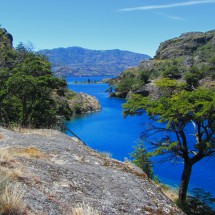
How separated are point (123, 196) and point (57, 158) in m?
3.49

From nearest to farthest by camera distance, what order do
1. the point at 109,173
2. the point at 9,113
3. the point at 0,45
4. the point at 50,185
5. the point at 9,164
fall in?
the point at 50,185 → the point at 9,164 → the point at 109,173 → the point at 9,113 → the point at 0,45

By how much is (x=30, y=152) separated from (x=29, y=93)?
22.9 meters

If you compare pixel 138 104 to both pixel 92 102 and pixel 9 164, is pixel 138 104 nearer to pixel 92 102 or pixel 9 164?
pixel 9 164

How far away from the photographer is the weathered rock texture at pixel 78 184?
7496mm

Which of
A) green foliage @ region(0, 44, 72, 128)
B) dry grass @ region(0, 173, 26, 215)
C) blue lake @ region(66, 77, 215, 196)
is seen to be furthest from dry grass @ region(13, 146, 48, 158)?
green foliage @ region(0, 44, 72, 128)

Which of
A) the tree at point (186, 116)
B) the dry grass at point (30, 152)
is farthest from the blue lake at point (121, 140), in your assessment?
the dry grass at point (30, 152)

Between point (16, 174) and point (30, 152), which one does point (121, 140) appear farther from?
point (16, 174)

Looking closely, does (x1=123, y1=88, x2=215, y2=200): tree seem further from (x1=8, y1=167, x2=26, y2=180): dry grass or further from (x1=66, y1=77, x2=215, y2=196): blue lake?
(x1=8, y1=167, x2=26, y2=180): dry grass

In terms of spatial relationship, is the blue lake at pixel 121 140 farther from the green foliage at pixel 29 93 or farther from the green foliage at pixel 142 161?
the green foliage at pixel 29 93

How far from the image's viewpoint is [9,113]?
36.2 m

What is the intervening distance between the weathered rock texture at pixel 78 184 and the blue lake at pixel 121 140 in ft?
30.0

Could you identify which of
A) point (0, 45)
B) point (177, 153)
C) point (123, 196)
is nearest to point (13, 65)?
point (0, 45)

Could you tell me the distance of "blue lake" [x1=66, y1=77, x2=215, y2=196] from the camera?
38.3 metres

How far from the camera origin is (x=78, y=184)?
904cm
